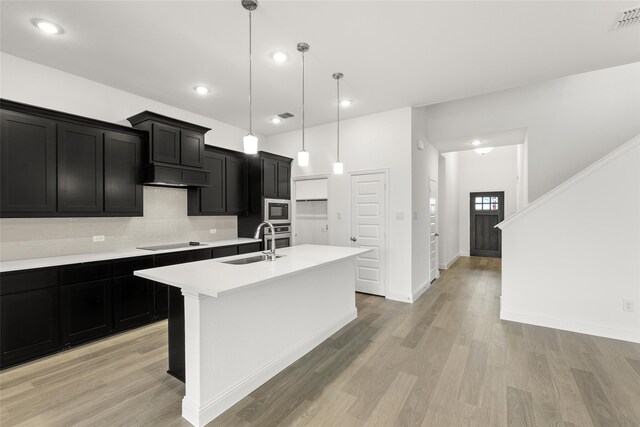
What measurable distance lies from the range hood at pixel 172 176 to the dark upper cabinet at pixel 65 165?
0.51ft

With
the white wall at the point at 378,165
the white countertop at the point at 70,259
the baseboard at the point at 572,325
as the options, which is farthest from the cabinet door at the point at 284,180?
the baseboard at the point at 572,325

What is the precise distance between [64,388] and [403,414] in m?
2.65

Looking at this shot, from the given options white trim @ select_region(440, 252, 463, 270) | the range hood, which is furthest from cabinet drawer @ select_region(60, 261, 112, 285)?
white trim @ select_region(440, 252, 463, 270)

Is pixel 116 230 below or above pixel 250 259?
above

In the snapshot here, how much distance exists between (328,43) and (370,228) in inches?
115

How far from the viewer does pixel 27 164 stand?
2.76m

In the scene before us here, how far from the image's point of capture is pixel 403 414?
6.48 feet

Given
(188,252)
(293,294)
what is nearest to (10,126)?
(188,252)

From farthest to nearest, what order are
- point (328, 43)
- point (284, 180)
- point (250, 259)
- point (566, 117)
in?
point (284, 180) → point (566, 117) → point (250, 259) → point (328, 43)

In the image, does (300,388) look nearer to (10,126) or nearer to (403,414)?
(403,414)

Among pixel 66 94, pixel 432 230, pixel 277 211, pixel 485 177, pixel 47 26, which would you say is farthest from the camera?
pixel 485 177

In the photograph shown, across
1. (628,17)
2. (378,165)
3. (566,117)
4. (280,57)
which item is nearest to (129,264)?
(280,57)

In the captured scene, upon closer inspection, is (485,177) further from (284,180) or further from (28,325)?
(28,325)

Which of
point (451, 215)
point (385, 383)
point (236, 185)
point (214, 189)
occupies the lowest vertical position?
point (385, 383)
